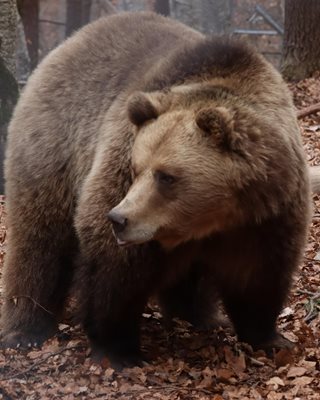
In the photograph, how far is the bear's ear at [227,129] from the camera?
4641 mm

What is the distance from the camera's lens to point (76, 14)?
18125mm

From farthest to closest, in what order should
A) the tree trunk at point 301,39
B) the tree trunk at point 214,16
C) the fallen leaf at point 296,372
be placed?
the tree trunk at point 214,16 < the tree trunk at point 301,39 < the fallen leaf at point 296,372

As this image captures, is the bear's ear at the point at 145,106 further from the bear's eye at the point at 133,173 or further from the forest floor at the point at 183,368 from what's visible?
the forest floor at the point at 183,368

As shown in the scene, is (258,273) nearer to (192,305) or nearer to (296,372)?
(296,372)

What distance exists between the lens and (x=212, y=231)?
195 inches

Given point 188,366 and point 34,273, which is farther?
point 34,273

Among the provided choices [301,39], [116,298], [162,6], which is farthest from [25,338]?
[162,6]

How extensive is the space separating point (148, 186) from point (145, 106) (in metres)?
0.49

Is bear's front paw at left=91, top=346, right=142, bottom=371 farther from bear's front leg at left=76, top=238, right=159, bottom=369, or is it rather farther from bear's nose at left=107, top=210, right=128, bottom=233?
bear's nose at left=107, top=210, right=128, bottom=233

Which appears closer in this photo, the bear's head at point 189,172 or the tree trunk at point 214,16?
the bear's head at point 189,172

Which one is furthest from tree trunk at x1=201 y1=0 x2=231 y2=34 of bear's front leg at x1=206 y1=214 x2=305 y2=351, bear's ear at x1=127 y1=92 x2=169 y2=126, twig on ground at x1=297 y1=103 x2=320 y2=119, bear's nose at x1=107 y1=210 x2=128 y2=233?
bear's nose at x1=107 y1=210 x2=128 y2=233

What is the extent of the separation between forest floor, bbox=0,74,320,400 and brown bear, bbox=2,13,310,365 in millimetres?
188

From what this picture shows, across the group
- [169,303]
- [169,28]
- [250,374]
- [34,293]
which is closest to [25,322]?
[34,293]

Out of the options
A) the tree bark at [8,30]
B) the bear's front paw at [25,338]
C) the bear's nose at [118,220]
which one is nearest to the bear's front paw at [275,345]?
the bear's front paw at [25,338]
